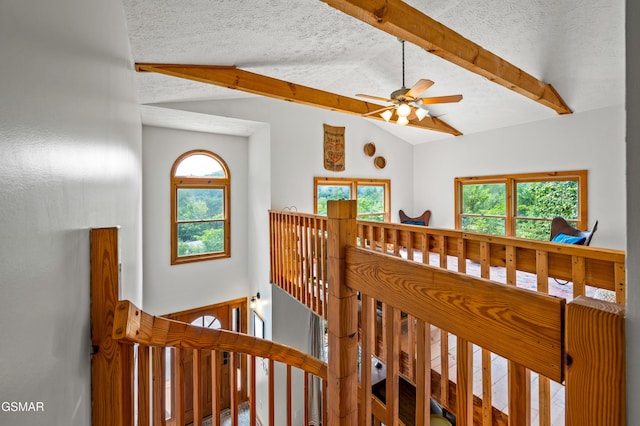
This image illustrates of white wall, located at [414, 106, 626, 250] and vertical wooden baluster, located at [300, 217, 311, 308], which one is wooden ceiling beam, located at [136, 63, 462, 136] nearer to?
white wall, located at [414, 106, 626, 250]

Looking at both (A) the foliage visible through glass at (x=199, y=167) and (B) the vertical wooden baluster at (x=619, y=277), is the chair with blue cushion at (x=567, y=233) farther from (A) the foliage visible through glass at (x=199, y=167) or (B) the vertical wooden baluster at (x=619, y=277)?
(A) the foliage visible through glass at (x=199, y=167)

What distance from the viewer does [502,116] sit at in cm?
484

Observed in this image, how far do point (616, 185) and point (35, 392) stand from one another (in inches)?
224

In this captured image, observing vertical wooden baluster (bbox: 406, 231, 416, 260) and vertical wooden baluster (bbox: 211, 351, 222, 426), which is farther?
vertical wooden baluster (bbox: 406, 231, 416, 260)

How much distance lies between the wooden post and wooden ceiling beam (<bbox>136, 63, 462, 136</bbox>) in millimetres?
2276

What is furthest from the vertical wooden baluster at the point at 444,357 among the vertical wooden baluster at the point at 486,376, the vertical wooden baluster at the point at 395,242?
the vertical wooden baluster at the point at 395,242

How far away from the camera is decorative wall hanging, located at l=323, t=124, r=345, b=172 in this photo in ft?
17.2

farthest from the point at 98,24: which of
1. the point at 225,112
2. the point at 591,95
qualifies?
the point at 591,95

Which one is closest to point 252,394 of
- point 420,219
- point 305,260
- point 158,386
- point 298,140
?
point 158,386

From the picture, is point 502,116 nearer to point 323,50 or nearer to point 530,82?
point 530,82

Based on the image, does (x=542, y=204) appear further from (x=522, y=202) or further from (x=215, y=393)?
(x=215, y=393)

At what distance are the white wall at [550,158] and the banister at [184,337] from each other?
3351 millimetres

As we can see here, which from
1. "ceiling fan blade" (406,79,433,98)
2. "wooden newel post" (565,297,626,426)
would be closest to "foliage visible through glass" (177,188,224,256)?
"ceiling fan blade" (406,79,433,98)

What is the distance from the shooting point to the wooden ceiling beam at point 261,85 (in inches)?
108
